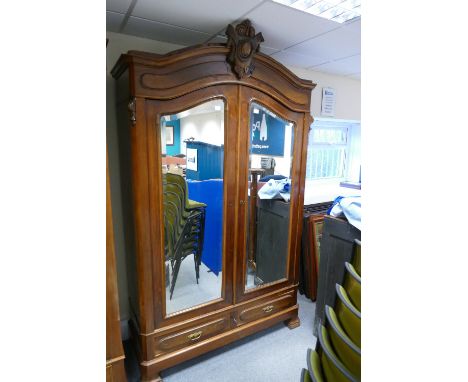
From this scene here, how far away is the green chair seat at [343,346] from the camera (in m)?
0.69

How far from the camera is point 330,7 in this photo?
4.82 feet

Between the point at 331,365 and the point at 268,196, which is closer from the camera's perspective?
the point at 331,365

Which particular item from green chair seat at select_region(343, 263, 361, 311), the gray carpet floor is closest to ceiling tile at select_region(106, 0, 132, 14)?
green chair seat at select_region(343, 263, 361, 311)

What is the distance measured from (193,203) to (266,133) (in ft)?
2.33

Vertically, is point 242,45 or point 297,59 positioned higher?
point 297,59

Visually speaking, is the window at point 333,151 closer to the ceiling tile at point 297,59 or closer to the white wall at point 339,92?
the white wall at point 339,92

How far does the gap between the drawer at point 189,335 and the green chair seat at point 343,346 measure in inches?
46.3

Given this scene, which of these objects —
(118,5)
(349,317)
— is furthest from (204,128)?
(349,317)

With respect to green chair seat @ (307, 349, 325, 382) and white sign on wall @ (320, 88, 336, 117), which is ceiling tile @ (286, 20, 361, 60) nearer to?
white sign on wall @ (320, 88, 336, 117)

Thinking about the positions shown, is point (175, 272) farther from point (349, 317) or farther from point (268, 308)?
point (349, 317)

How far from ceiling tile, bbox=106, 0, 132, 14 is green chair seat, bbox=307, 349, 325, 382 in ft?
5.83
